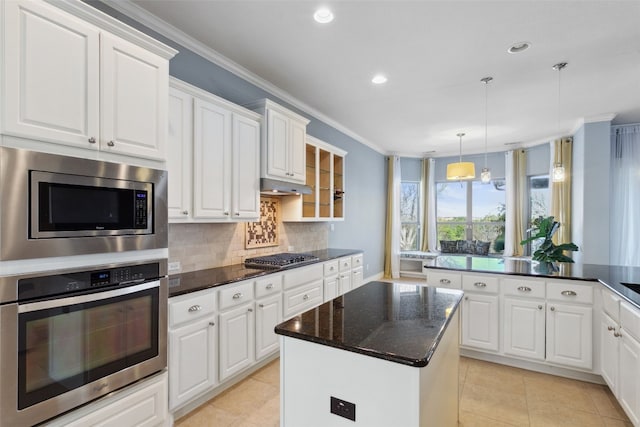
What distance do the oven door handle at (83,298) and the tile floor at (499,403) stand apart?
111 cm

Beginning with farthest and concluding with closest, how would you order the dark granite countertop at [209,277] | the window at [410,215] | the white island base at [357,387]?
1. the window at [410,215]
2. the dark granite countertop at [209,277]
3. the white island base at [357,387]

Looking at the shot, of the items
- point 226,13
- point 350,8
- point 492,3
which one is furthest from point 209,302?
point 492,3

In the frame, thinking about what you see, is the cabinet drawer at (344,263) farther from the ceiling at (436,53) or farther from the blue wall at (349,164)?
the ceiling at (436,53)

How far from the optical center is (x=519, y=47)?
2871 mm

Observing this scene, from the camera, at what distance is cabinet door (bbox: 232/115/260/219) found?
2864 millimetres

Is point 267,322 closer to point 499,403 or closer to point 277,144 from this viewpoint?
point 277,144

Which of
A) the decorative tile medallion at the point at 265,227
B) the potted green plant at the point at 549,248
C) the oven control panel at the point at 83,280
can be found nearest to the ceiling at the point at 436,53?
the decorative tile medallion at the point at 265,227

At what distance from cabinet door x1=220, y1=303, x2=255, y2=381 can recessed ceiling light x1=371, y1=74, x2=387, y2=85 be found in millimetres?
2712

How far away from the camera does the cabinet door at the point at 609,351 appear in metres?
2.30

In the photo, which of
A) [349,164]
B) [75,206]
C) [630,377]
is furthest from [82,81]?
[349,164]

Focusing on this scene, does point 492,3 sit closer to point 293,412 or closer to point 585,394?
point 293,412

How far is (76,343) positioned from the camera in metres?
1.52

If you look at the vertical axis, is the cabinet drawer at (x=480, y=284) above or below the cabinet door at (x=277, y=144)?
below

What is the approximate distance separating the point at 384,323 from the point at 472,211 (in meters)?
6.77
